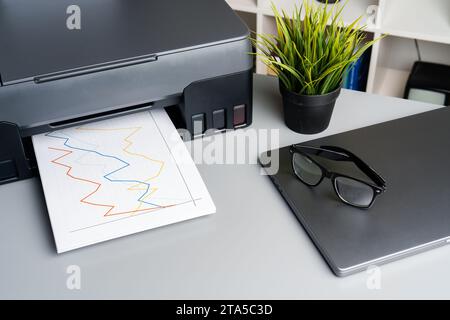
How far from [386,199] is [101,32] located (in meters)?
Answer: 0.50

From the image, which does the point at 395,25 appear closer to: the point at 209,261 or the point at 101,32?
the point at 101,32

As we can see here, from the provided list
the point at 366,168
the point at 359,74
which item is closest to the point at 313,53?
the point at 366,168

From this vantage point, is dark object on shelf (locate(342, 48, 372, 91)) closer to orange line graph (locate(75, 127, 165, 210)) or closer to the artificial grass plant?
the artificial grass plant

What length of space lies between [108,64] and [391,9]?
0.97 meters

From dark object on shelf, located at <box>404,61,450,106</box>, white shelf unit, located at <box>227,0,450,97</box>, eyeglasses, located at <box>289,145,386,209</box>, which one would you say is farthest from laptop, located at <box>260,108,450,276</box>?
dark object on shelf, located at <box>404,61,450,106</box>

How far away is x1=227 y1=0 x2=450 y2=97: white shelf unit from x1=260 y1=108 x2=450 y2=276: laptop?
549 mm

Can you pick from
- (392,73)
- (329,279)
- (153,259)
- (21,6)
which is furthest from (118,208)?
(392,73)

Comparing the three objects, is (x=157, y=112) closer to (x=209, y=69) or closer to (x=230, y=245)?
(x=209, y=69)

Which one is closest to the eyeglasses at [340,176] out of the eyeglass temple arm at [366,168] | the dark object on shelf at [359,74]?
the eyeglass temple arm at [366,168]

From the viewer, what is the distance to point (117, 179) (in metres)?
0.82

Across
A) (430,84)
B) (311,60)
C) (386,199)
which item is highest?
(311,60)

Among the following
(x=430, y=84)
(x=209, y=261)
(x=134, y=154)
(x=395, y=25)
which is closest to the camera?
(x=209, y=261)

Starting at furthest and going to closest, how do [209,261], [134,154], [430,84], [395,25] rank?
[430,84]
[395,25]
[134,154]
[209,261]

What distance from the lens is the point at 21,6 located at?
0.93 m
